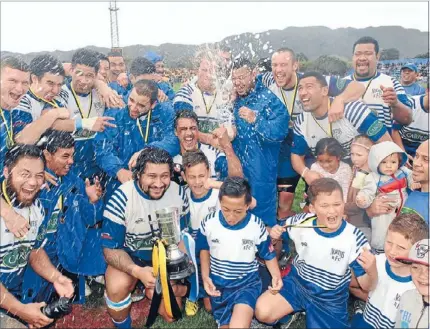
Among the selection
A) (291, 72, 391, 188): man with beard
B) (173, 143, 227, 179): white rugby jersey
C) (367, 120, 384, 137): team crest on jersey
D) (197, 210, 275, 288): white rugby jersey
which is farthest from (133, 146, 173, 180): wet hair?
(367, 120, 384, 137): team crest on jersey

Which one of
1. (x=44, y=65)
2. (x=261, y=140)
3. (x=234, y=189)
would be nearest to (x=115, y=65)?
(x=44, y=65)

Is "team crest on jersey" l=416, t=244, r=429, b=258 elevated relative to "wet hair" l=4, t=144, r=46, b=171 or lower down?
lower down

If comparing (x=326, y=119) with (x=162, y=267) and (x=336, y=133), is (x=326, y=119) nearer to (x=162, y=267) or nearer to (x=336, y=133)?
(x=336, y=133)

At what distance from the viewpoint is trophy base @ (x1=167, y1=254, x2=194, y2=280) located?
2.55 m

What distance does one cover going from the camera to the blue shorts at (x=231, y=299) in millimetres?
2566

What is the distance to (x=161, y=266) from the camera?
8.25 feet

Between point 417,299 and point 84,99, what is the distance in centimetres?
235

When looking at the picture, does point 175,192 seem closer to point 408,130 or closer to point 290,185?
point 290,185

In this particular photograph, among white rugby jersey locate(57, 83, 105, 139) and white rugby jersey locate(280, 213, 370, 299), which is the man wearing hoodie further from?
white rugby jersey locate(57, 83, 105, 139)

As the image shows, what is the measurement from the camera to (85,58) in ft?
9.48

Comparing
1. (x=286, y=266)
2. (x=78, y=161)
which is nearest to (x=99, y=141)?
(x=78, y=161)

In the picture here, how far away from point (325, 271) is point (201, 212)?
33.1 inches

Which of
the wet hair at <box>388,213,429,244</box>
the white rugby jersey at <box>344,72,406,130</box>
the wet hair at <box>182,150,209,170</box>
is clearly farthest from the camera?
the white rugby jersey at <box>344,72,406,130</box>

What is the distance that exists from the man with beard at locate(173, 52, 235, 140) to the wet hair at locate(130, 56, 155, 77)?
0.25 m
